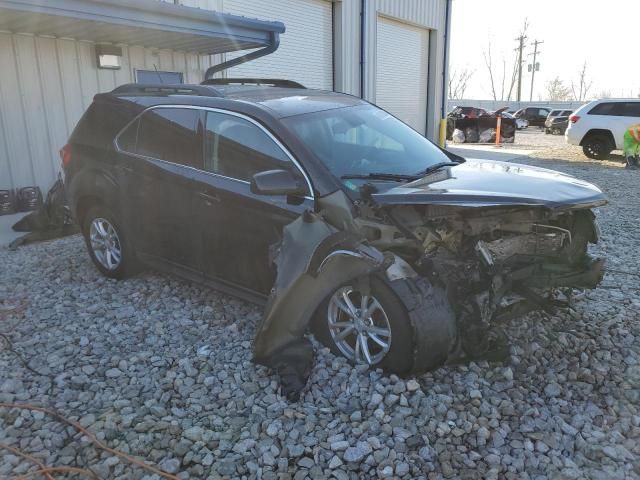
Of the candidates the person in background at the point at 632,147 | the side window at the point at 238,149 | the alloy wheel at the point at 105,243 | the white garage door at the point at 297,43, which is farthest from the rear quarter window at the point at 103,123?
the person in background at the point at 632,147

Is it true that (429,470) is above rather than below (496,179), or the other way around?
below

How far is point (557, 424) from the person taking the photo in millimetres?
2900

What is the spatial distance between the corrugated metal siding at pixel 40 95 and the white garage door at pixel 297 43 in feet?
8.97

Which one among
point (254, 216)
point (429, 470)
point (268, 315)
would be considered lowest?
point (429, 470)

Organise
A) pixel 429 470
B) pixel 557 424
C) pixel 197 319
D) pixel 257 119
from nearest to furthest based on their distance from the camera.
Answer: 1. pixel 429 470
2. pixel 557 424
3. pixel 257 119
4. pixel 197 319

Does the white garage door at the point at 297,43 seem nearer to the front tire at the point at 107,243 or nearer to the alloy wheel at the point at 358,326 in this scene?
the front tire at the point at 107,243

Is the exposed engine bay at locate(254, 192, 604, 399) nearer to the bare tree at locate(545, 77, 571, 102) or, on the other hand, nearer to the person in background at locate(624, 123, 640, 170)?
the person in background at locate(624, 123, 640, 170)

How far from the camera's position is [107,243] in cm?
514

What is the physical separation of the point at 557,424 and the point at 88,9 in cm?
630

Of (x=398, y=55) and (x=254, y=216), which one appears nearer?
(x=254, y=216)

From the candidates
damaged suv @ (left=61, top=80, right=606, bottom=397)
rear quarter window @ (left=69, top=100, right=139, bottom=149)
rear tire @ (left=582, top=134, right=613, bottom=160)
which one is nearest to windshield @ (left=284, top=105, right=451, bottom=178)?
damaged suv @ (left=61, top=80, right=606, bottom=397)

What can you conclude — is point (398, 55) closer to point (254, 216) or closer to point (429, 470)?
point (254, 216)

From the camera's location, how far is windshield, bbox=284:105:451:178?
3750mm

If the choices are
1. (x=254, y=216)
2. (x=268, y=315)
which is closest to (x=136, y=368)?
(x=268, y=315)
